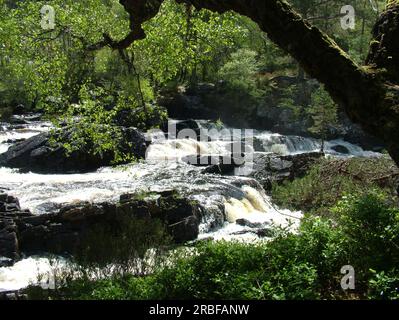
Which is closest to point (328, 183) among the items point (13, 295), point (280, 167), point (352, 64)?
point (280, 167)

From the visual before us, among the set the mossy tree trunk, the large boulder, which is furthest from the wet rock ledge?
the mossy tree trunk

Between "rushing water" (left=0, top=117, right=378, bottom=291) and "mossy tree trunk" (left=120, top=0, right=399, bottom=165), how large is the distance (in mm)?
7857

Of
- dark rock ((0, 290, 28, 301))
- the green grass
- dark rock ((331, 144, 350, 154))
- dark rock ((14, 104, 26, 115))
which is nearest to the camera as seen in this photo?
the green grass

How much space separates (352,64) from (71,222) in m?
9.94

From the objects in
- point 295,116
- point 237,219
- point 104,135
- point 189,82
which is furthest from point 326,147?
point 104,135

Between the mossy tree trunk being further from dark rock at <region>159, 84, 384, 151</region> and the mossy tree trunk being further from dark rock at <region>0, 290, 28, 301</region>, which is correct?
dark rock at <region>159, 84, 384, 151</region>

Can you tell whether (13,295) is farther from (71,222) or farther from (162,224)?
(162,224)

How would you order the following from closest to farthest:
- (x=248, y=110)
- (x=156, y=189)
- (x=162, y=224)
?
(x=162, y=224) → (x=156, y=189) → (x=248, y=110)

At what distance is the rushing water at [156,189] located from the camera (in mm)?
14891

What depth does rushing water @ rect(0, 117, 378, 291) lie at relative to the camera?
14891 millimetres

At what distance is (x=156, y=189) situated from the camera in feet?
60.0

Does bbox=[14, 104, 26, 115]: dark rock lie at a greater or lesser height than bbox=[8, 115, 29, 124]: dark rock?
greater

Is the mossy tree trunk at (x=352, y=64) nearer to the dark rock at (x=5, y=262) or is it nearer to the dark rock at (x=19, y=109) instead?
the dark rock at (x=5, y=262)

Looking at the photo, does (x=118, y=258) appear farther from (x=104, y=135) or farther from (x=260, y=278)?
(x=260, y=278)
